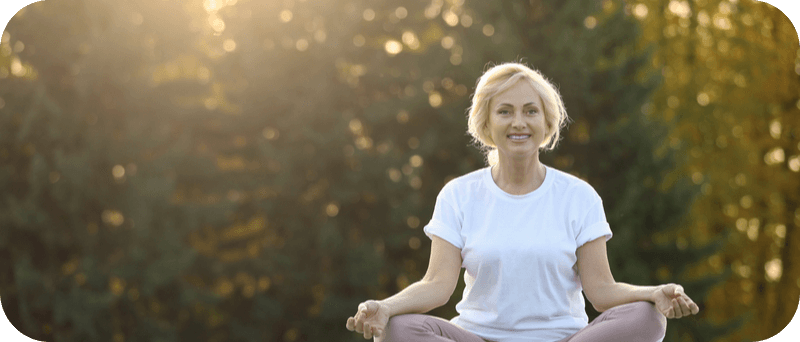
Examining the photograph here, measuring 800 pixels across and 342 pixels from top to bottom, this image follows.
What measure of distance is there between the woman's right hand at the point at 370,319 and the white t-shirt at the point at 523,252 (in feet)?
1.40

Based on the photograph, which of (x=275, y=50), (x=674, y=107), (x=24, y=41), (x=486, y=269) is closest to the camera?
(x=486, y=269)

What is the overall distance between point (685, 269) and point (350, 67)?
4.83 metres

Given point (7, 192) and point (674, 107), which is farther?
point (674, 107)

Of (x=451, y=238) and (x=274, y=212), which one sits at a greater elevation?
(x=451, y=238)

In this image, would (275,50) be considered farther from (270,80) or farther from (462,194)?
Answer: (462,194)

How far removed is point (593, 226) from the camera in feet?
8.63

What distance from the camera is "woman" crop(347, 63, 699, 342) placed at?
258 centimetres

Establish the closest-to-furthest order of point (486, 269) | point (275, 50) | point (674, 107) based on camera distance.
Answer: point (486, 269), point (275, 50), point (674, 107)

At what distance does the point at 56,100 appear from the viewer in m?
8.28

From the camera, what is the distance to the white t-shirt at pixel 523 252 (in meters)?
2.59

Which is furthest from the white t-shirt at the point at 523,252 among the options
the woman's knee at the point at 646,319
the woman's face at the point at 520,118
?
the woman's knee at the point at 646,319

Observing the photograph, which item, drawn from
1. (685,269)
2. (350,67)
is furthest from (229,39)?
(685,269)

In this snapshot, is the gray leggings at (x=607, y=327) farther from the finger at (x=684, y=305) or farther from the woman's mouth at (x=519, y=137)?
the woman's mouth at (x=519, y=137)

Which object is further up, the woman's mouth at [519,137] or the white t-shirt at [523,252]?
the woman's mouth at [519,137]
